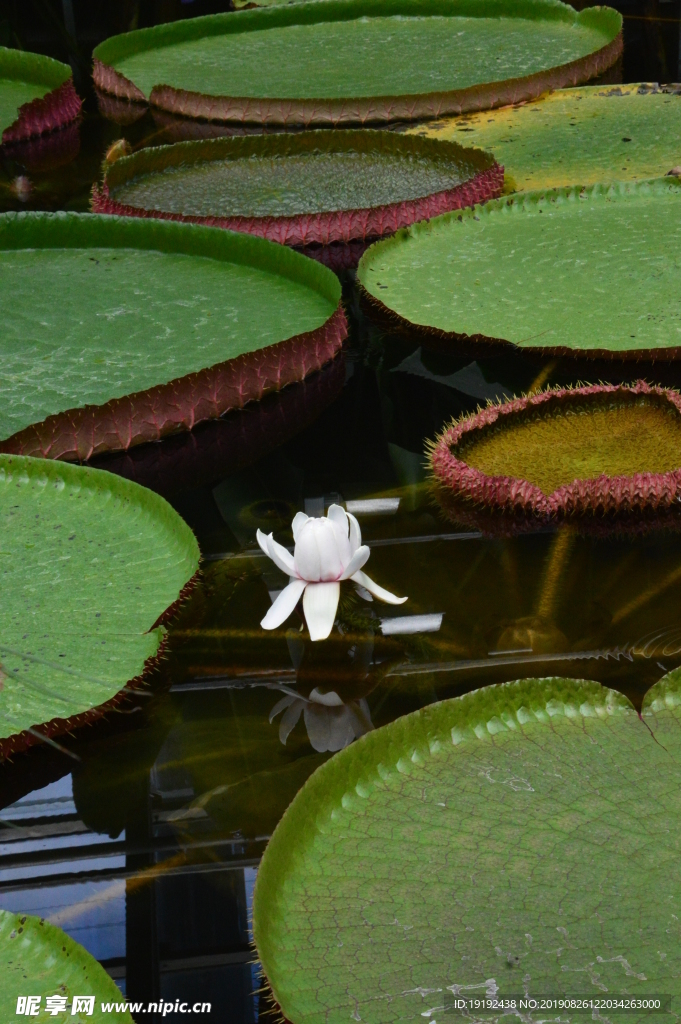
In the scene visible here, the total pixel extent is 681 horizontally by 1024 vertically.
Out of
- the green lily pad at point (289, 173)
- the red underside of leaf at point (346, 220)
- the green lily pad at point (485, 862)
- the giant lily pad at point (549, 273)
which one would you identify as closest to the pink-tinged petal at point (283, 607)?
the green lily pad at point (485, 862)

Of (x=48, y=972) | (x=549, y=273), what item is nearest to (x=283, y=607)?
(x=48, y=972)

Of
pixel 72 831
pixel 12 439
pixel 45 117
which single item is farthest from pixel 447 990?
pixel 45 117

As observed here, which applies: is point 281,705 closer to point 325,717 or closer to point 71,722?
point 325,717

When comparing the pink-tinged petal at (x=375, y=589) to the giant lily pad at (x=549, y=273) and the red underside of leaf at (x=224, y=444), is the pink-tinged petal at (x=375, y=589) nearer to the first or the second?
the red underside of leaf at (x=224, y=444)

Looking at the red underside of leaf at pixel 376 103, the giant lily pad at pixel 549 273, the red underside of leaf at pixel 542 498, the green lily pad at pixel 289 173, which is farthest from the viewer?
the red underside of leaf at pixel 376 103

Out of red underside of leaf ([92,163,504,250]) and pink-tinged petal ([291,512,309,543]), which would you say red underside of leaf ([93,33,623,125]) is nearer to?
red underside of leaf ([92,163,504,250])

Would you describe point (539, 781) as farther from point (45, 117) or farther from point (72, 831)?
point (45, 117)
